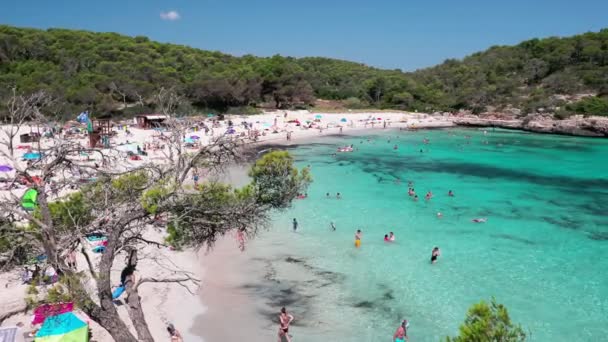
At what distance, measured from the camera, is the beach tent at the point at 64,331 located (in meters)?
8.27

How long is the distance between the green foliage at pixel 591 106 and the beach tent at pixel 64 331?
70.4 metres

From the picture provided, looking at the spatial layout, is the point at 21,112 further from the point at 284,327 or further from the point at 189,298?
the point at 284,327

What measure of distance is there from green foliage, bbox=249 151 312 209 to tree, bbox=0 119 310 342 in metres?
0.02

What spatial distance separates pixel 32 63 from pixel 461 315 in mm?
57878

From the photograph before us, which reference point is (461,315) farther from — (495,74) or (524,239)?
(495,74)

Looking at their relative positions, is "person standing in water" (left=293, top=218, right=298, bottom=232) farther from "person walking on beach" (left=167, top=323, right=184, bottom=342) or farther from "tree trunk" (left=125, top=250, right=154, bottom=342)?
"tree trunk" (left=125, top=250, right=154, bottom=342)

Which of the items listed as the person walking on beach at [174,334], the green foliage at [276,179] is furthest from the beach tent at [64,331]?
the green foliage at [276,179]

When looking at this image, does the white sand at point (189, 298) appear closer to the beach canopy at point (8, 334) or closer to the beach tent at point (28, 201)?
the beach tent at point (28, 201)

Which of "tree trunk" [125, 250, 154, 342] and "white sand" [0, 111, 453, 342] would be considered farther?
"white sand" [0, 111, 453, 342]

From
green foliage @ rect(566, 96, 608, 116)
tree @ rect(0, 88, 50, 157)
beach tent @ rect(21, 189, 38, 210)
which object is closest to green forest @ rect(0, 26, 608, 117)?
green foliage @ rect(566, 96, 608, 116)

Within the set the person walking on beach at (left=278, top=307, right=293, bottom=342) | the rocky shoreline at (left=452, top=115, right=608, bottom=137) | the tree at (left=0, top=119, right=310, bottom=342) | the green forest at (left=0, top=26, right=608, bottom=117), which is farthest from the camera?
the rocky shoreline at (left=452, top=115, right=608, bottom=137)

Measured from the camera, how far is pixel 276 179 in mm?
9922

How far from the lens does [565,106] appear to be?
6500 cm

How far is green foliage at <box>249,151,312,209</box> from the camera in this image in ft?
31.4
